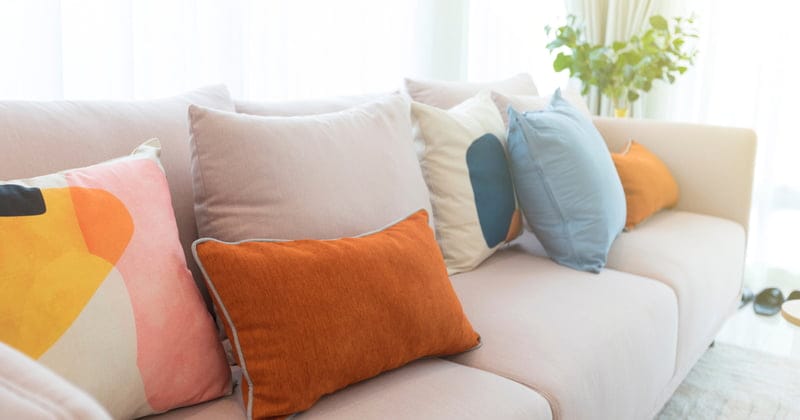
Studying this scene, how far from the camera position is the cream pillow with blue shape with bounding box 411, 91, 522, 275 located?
5.41ft

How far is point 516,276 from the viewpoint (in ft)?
5.51

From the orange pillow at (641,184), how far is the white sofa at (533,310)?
61mm

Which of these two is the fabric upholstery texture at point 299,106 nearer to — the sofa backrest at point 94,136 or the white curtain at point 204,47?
the sofa backrest at point 94,136

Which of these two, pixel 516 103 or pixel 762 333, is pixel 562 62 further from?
pixel 762 333

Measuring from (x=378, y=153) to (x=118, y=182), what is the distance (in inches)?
21.7

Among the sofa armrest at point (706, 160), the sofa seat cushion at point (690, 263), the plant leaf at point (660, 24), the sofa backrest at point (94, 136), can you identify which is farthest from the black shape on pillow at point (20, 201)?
the plant leaf at point (660, 24)

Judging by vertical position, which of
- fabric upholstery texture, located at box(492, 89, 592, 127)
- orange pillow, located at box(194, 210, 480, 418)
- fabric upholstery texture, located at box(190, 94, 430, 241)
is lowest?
orange pillow, located at box(194, 210, 480, 418)

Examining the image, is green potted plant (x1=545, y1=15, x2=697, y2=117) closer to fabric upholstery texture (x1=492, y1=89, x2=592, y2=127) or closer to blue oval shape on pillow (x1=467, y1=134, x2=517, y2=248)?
fabric upholstery texture (x1=492, y1=89, x2=592, y2=127)

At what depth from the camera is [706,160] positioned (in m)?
2.40

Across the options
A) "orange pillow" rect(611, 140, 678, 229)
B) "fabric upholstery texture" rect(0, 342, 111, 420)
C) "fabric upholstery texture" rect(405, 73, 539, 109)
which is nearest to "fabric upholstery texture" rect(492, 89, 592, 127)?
"fabric upholstery texture" rect(405, 73, 539, 109)

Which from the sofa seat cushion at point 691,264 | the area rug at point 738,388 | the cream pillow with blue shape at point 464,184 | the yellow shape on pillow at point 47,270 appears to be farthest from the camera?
the area rug at point 738,388

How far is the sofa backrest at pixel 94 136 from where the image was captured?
1069mm

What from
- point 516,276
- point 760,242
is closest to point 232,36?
point 516,276

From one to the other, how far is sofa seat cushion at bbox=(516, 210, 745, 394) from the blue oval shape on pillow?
0.72ft
